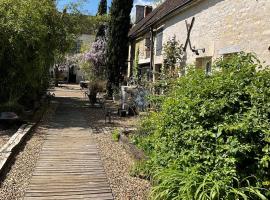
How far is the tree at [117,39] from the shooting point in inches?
777

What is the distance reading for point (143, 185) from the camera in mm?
5785

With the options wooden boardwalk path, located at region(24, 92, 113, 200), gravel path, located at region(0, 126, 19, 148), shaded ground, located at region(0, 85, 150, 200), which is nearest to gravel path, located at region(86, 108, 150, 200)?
shaded ground, located at region(0, 85, 150, 200)

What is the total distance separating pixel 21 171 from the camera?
6227 mm

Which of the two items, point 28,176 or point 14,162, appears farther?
point 14,162

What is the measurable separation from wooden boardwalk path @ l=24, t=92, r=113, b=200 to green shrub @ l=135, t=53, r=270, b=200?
44.8 inches

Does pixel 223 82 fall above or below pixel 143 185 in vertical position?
above

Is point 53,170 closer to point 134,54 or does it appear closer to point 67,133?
point 67,133

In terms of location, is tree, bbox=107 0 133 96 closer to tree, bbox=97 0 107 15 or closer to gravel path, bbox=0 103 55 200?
gravel path, bbox=0 103 55 200

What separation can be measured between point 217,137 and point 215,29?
678 centimetres

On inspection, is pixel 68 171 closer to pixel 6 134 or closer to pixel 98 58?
pixel 6 134

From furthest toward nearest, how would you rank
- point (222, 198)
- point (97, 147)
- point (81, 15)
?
Result: point (81, 15), point (97, 147), point (222, 198)

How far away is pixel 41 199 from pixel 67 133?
5008 mm

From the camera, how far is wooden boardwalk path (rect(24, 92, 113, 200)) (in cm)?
527

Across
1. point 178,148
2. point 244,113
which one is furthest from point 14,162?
point 244,113
